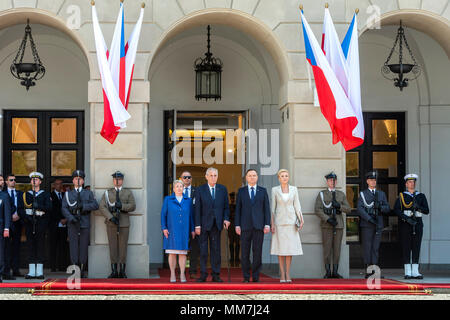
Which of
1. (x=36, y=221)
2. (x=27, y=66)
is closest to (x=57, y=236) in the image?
(x=36, y=221)

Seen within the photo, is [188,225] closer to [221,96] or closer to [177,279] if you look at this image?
[177,279]

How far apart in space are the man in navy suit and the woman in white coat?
20cm

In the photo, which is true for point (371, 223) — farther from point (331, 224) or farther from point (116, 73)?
point (116, 73)

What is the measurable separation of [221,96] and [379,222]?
191 inches

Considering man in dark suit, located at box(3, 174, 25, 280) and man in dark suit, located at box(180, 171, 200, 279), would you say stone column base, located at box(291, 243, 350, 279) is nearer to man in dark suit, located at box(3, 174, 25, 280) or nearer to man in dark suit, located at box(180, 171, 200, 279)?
man in dark suit, located at box(180, 171, 200, 279)

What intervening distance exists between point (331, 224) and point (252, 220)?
5.31 feet

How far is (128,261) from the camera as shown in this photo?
13.3 metres

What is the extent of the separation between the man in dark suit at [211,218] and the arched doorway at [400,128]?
4.54 metres

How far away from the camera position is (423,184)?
53.8ft

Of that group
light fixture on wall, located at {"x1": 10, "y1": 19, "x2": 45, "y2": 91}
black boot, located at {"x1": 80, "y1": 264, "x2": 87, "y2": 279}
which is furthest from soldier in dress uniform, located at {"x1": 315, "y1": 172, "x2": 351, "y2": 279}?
light fixture on wall, located at {"x1": 10, "y1": 19, "x2": 45, "y2": 91}

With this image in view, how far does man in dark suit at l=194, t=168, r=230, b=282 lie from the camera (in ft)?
41.8

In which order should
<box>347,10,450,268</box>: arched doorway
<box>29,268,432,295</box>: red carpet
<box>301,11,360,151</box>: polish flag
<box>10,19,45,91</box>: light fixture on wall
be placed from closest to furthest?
1. <box>29,268,432,295</box>: red carpet
2. <box>301,11,360,151</box>: polish flag
3. <box>10,19,45,91</box>: light fixture on wall
4. <box>347,10,450,268</box>: arched doorway

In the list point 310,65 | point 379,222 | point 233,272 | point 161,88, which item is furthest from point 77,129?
point 379,222

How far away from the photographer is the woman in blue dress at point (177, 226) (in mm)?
12766
